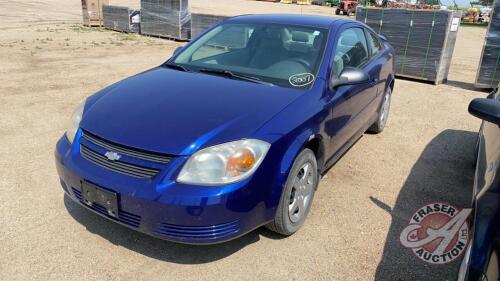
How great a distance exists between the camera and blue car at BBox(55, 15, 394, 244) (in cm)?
235

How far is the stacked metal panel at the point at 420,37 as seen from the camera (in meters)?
8.72

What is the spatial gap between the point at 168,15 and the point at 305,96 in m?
11.9

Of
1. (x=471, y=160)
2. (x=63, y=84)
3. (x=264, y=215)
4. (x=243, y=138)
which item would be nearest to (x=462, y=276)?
(x=264, y=215)

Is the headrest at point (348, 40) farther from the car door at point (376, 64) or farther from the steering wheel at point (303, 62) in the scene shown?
the steering wheel at point (303, 62)

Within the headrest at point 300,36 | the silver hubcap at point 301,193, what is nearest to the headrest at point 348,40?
the headrest at point 300,36

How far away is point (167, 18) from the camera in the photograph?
546 inches

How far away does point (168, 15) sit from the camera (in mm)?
13797

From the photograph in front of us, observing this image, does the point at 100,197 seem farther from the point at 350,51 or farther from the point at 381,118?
the point at 381,118

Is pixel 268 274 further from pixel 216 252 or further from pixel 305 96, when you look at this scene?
A: pixel 305 96

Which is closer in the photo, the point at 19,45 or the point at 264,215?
the point at 264,215

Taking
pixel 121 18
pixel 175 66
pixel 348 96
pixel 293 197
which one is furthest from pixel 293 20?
pixel 121 18

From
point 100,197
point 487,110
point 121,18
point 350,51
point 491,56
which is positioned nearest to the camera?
point 487,110

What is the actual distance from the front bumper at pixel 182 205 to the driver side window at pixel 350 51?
156 centimetres

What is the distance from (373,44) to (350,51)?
995 mm
